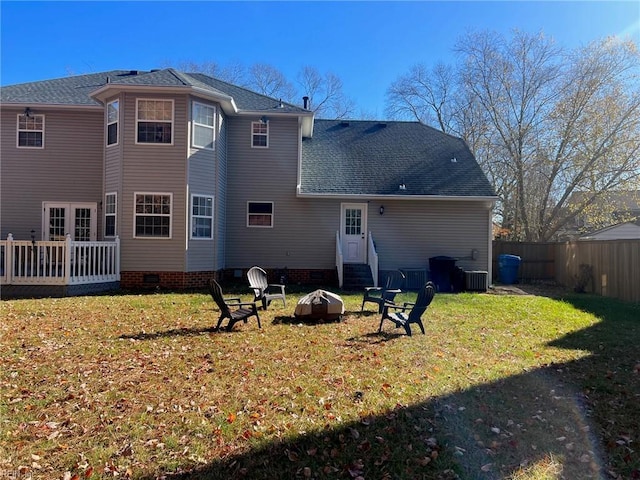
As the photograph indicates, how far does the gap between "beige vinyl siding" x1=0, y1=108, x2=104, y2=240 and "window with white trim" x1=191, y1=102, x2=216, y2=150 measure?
3593 mm

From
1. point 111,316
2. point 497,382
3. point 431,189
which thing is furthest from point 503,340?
point 431,189

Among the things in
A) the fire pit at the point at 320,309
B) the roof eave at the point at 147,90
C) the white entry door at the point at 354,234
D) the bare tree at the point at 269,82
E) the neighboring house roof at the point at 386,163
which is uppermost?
the bare tree at the point at 269,82

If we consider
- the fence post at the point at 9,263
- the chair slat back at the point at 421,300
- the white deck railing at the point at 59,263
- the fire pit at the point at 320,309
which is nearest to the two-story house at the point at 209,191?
the white deck railing at the point at 59,263

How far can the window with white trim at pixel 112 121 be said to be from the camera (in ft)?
40.3

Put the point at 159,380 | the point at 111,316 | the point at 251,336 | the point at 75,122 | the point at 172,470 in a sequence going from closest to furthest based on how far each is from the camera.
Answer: the point at 172,470
the point at 159,380
the point at 251,336
the point at 111,316
the point at 75,122

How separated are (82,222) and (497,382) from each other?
13.7 meters

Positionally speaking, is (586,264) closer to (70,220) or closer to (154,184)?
(154,184)

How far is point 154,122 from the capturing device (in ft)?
39.9

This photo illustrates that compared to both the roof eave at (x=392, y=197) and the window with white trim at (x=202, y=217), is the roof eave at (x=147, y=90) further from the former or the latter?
the roof eave at (x=392, y=197)

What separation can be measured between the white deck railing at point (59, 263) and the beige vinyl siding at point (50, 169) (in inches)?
91.1

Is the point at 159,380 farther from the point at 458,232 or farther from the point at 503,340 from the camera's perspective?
the point at 458,232

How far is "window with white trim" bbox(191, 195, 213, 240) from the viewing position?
1245 cm

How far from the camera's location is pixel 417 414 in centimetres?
389

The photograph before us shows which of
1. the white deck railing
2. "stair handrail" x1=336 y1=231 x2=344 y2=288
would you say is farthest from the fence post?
"stair handrail" x1=336 y1=231 x2=344 y2=288
